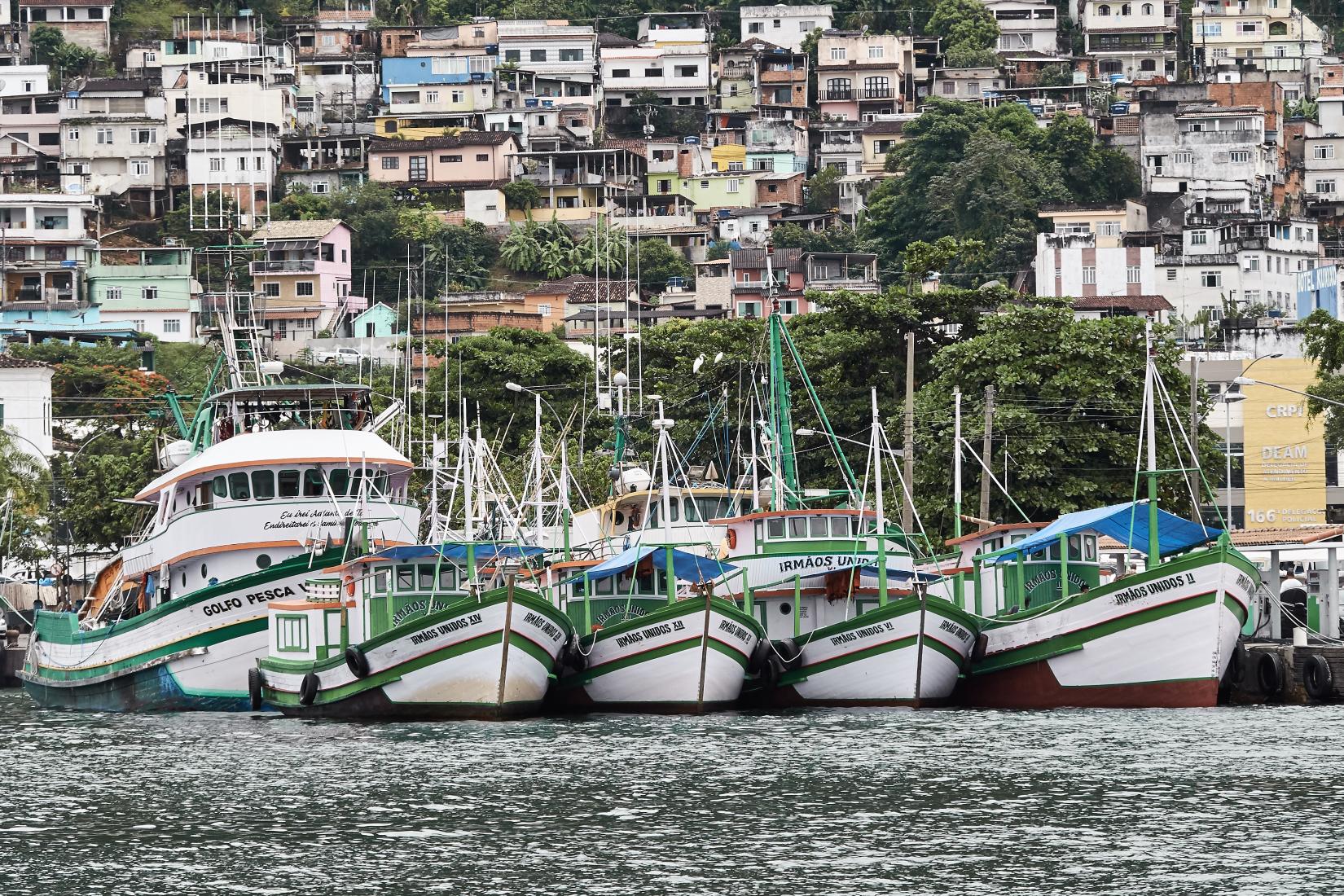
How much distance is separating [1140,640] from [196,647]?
825 inches

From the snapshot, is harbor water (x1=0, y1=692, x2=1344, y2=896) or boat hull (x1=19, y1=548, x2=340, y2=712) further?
boat hull (x1=19, y1=548, x2=340, y2=712)

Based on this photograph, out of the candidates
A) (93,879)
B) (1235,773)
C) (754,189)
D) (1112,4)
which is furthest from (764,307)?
(93,879)

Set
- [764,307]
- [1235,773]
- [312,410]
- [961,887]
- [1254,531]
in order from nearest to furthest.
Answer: [961,887] → [1235,773] → [312,410] → [1254,531] → [764,307]

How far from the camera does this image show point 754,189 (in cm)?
16500

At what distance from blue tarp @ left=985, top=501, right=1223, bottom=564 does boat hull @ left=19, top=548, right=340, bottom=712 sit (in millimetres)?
15502

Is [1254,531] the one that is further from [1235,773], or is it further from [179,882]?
[179,882]

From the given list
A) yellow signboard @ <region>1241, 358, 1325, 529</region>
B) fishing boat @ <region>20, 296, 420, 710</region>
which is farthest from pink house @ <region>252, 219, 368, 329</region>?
fishing boat @ <region>20, 296, 420, 710</region>

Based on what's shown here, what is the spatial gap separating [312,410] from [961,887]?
33.1m

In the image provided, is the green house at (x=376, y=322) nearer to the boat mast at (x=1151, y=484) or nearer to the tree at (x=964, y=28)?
the tree at (x=964, y=28)

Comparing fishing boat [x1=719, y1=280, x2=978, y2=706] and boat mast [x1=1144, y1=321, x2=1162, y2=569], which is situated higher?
boat mast [x1=1144, y1=321, x2=1162, y2=569]

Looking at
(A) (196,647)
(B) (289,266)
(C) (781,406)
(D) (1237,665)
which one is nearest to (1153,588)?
(D) (1237,665)

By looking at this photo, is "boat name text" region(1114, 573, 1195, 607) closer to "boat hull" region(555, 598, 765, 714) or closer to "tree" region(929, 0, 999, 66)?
"boat hull" region(555, 598, 765, 714)

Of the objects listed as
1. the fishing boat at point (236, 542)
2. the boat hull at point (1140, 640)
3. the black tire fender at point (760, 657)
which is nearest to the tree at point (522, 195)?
the fishing boat at point (236, 542)

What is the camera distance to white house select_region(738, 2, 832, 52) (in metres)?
185
